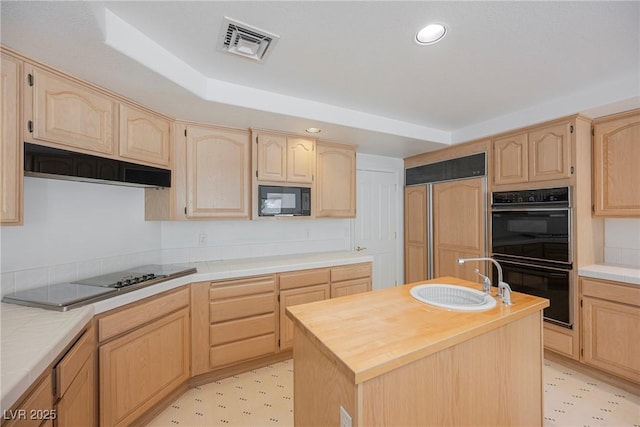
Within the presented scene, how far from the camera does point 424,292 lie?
1798mm

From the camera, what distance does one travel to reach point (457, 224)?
3289 mm

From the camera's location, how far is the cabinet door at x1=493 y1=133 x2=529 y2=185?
106 inches

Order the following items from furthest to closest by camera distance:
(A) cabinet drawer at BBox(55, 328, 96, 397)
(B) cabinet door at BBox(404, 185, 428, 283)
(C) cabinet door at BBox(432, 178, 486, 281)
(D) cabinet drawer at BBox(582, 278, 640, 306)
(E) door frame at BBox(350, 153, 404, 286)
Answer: (E) door frame at BBox(350, 153, 404, 286)
(B) cabinet door at BBox(404, 185, 428, 283)
(C) cabinet door at BBox(432, 178, 486, 281)
(D) cabinet drawer at BBox(582, 278, 640, 306)
(A) cabinet drawer at BBox(55, 328, 96, 397)

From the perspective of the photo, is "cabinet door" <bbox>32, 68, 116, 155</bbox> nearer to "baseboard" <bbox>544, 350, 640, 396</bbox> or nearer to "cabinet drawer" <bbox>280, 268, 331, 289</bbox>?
"cabinet drawer" <bbox>280, 268, 331, 289</bbox>

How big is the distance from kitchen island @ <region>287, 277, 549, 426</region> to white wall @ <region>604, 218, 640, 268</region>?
177 cm

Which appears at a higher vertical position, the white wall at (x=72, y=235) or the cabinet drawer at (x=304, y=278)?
the white wall at (x=72, y=235)

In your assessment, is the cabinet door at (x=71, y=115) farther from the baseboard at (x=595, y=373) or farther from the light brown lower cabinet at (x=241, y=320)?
the baseboard at (x=595, y=373)

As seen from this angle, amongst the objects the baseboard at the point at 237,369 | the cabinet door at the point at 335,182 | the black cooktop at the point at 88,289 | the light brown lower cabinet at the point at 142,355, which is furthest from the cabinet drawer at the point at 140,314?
the cabinet door at the point at 335,182

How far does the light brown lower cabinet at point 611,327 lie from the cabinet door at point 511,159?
1.05 meters

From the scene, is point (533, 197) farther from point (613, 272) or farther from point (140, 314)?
point (140, 314)

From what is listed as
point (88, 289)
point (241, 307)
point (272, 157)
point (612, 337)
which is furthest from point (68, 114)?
point (612, 337)

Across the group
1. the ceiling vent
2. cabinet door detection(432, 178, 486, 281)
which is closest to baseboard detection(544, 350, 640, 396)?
cabinet door detection(432, 178, 486, 281)

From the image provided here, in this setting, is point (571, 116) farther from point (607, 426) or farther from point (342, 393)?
point (342, 393)

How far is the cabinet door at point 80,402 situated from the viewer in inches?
46.0
